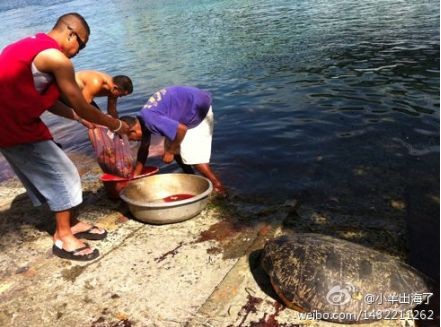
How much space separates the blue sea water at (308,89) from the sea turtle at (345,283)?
234 cm

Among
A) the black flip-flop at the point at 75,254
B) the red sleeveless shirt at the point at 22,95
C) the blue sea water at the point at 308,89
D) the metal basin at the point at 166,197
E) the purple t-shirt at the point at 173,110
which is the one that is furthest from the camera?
the blue sea water at the point at 308,89

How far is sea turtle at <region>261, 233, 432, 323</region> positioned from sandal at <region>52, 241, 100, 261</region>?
1757mm

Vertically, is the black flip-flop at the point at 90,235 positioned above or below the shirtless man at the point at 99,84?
below

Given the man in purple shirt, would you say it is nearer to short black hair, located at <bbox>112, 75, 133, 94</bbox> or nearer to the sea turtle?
short black hair, located at <bbox>112, 75, 133, 94</bbox>

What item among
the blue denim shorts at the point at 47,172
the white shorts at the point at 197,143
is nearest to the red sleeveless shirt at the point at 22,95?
the blue denim shorts at the point at 47,172

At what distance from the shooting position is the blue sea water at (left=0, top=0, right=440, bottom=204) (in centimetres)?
660

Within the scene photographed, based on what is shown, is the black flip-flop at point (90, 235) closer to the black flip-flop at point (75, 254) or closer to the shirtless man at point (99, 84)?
the black flip-flop at point (75, 254)

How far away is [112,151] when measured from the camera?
530 cm

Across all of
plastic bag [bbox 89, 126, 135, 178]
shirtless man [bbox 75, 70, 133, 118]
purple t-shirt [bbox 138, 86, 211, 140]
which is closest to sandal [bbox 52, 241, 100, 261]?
plastic bag [bbox 89, 126, 135, 178]

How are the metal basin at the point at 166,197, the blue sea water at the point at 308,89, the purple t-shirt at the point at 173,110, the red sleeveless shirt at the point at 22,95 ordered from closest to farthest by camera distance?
the red sleeveless shirt at the point at 22,95 → the metal basin at the point at 166,197 → the purple t-shirt at the point at 173,110 → the blue sea water at the point at 308,89

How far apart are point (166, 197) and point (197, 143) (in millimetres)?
815

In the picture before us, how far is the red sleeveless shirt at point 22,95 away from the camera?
3377 mm

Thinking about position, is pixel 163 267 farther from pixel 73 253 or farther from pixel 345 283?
pixel 345 283

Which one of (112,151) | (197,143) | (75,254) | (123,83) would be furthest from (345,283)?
(123,83)
